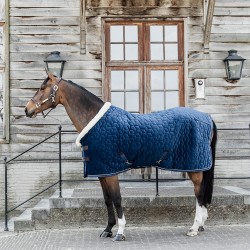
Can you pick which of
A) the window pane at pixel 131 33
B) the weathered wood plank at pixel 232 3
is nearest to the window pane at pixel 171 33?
the window pane at pixel 131 33

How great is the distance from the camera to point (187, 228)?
718 cm

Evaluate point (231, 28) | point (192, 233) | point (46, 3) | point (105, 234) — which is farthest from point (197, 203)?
point (46, 3)

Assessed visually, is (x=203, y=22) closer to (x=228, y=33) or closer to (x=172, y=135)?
(x=228, y=33)

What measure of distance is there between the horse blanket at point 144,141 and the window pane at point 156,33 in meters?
3.16

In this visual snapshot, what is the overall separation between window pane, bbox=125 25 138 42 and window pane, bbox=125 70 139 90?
613 millimetres

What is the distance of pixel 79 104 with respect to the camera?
6473 mm

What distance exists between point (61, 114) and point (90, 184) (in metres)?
1.41

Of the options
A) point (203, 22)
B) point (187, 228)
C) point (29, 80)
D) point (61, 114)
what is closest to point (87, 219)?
point (187, 228)

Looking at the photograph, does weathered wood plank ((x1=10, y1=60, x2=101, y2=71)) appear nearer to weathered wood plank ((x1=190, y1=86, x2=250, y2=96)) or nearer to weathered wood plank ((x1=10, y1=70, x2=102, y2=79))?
weathered wood plank ((x1=10, y1=70, x2=102, y2=79))

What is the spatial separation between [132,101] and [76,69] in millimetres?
1222

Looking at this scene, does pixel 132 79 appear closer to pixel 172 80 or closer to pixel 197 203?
pixel 172 80

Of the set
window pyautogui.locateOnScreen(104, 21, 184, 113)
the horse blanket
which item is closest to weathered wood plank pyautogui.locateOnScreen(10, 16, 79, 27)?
window pyautogui.locateOnScreen(104, 21, 184, 113)

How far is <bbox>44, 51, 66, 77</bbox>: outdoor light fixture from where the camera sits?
912 cm

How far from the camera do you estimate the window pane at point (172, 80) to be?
9.54 m
